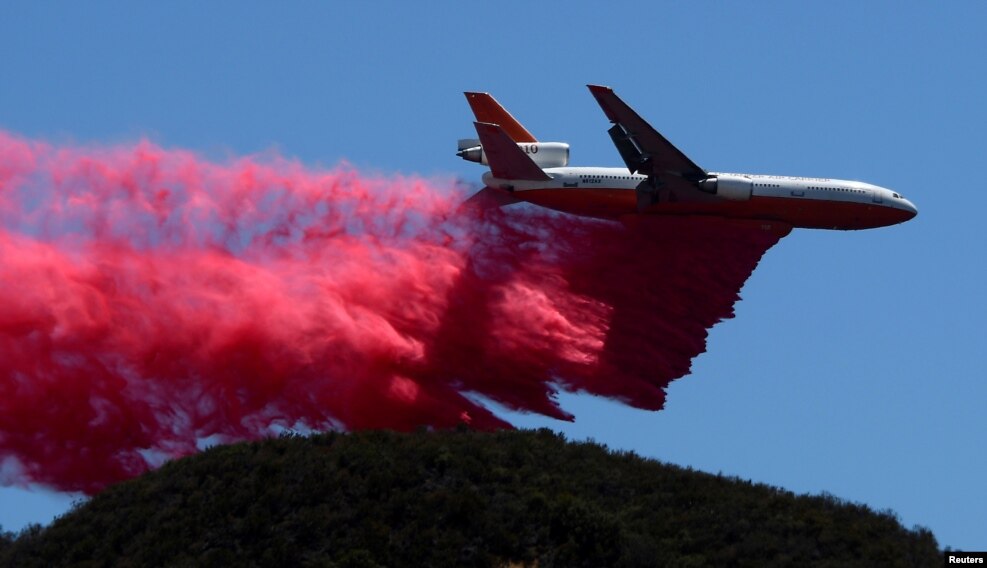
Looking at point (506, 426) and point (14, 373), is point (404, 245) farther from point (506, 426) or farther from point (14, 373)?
point (14, 373)

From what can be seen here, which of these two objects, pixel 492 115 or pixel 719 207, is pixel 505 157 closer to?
pixel 492 115

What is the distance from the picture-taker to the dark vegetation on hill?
193 feet

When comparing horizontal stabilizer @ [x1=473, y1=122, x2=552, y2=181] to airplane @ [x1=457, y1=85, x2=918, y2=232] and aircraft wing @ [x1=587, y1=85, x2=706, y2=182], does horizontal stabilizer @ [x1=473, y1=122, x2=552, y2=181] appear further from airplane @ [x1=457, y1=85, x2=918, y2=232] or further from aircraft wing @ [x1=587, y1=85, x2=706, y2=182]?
aircraft wing @ [x1=587, y1=85, x2=706, y2=182]

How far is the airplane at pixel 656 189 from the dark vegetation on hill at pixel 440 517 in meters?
14.6

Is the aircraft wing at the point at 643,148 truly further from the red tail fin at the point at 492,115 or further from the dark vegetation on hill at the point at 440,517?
the dark vegetation on hill at the point at 440,517

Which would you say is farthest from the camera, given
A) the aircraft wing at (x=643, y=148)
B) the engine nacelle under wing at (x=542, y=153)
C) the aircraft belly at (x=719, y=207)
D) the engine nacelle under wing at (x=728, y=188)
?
the engine nacelle under wing at (x=542, y=153)

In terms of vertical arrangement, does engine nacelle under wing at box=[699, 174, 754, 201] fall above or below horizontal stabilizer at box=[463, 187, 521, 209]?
above

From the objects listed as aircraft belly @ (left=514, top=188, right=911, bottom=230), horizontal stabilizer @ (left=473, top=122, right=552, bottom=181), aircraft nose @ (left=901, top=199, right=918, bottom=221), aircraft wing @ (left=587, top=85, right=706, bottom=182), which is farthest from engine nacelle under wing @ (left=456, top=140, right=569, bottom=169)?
aircraft nose @ (left=901, top=199, right=918, bottom=221)

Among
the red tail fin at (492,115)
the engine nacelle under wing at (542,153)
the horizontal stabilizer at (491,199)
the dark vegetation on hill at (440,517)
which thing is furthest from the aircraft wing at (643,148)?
the dark vegetation on hill at (440,517)

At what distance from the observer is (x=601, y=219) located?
→ 7856 cm

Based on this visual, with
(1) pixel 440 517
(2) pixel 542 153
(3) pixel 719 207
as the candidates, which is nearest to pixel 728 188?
(3) pixel 719 207

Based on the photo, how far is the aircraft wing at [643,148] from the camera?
7569cm

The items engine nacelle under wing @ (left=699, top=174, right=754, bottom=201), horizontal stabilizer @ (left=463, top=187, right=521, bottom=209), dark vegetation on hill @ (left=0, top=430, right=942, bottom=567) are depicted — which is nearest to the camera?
dark vegetation on hill @ (left=0, top=430, right=942, bottom=567)

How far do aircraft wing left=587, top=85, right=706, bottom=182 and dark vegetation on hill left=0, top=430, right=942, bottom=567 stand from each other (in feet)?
50.8
